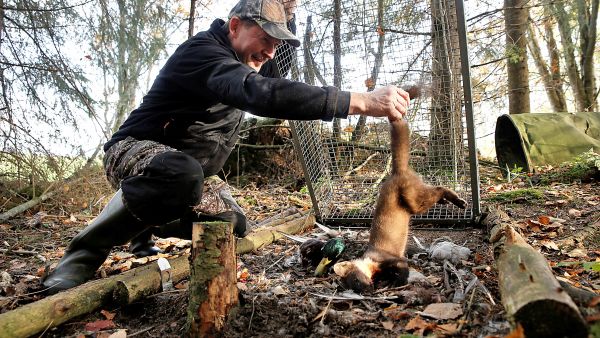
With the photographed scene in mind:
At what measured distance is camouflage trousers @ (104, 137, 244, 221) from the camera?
247cm

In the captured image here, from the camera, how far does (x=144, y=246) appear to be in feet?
10.4

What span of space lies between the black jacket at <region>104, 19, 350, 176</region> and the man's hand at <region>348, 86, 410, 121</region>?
53 mm

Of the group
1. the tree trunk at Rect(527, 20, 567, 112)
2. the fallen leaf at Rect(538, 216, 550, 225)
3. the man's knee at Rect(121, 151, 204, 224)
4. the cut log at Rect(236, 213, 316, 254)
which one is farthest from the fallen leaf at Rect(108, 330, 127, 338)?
the tree trunk at Rect(527, 20, 567, 112)

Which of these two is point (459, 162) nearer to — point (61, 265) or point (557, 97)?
point (61, 265)

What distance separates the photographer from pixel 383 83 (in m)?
3.42

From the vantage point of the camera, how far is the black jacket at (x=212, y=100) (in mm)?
2053

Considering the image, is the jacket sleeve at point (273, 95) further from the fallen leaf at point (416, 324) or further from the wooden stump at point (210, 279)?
the fallen leaf at point (416, 324)

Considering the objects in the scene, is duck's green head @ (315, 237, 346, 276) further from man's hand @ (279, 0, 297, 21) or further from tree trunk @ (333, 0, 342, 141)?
man's hand @ (279, 0, 297, 21)

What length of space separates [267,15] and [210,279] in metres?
1.52

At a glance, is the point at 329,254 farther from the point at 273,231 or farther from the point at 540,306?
the point at 540,306

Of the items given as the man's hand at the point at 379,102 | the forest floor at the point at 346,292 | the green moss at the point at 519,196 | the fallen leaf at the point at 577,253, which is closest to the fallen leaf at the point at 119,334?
the forest floor at the point at 346,292

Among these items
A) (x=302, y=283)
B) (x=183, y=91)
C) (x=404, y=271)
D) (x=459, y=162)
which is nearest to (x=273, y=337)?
(x=302, y=283)

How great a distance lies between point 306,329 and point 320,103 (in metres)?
0.97

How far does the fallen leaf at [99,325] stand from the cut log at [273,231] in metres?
1.06
